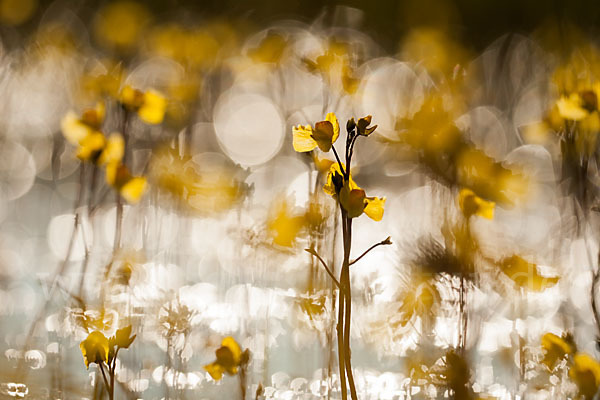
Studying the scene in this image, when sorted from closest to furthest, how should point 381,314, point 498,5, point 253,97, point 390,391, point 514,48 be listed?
1. point 390,391
2. point 381,314
3. point 514,48
4. point 498,5
5. point 253,97

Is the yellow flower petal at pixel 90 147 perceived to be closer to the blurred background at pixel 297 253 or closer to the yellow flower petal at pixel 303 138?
the blurred background at pixel 297 253

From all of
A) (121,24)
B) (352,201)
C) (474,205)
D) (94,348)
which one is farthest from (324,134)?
(121,24)

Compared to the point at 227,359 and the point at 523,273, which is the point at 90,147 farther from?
the point at 523,273

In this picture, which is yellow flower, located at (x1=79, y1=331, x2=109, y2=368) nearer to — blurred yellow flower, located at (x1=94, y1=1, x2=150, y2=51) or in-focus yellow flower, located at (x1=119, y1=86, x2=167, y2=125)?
in-focus yellow flower, located at (x1=119, y1=86, x2=167, y2=125)

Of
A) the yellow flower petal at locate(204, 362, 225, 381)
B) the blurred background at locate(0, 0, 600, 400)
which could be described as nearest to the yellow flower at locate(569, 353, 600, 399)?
the blurred background at locate(0, 0, 600, 400)

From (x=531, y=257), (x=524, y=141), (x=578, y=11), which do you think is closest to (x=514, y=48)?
(x=524, y=141)

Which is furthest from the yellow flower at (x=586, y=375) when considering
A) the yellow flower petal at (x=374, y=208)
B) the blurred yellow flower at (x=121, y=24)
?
the blurred yellow flower at (x=121, y=24)

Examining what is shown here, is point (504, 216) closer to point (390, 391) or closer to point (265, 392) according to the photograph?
point (390, 391)
